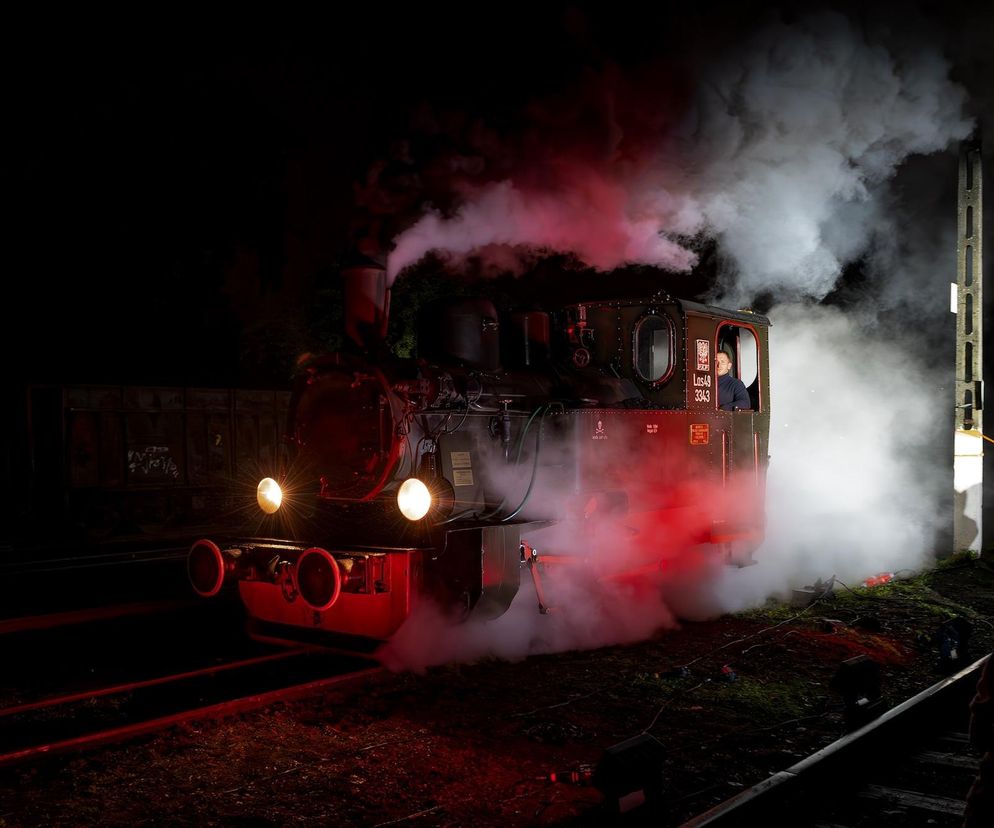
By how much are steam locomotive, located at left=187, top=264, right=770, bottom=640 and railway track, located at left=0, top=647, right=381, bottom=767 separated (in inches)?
11.9

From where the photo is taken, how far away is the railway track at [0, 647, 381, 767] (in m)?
4.87

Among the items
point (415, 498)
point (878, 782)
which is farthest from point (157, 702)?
point (878, 782)

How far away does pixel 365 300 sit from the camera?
621 centimetres

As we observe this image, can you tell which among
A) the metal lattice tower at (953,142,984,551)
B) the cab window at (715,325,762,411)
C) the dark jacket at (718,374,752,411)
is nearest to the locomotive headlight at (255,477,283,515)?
the dark jacket at (718,374,752,411)

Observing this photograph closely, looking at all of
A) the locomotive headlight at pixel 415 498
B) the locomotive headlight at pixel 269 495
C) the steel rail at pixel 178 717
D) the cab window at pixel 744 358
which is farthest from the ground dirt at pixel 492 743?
the cab window at pixel 744 358

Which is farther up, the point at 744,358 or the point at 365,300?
the point at 365,300

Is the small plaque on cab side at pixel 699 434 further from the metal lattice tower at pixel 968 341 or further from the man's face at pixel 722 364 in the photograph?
the metal lattice tower at pixel 968 341

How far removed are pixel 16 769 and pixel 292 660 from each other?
92.8 inches

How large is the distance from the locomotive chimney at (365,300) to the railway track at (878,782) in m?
3.87

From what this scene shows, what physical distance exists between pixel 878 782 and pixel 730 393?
4751 mm

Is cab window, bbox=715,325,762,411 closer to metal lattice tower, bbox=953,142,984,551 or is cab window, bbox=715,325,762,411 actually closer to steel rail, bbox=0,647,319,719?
metal lattice tower, bbox=953,142,984,551

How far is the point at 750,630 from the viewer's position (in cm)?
763

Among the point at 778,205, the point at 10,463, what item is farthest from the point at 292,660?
the point at 10,463

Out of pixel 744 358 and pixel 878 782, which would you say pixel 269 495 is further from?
pixel 744 358
